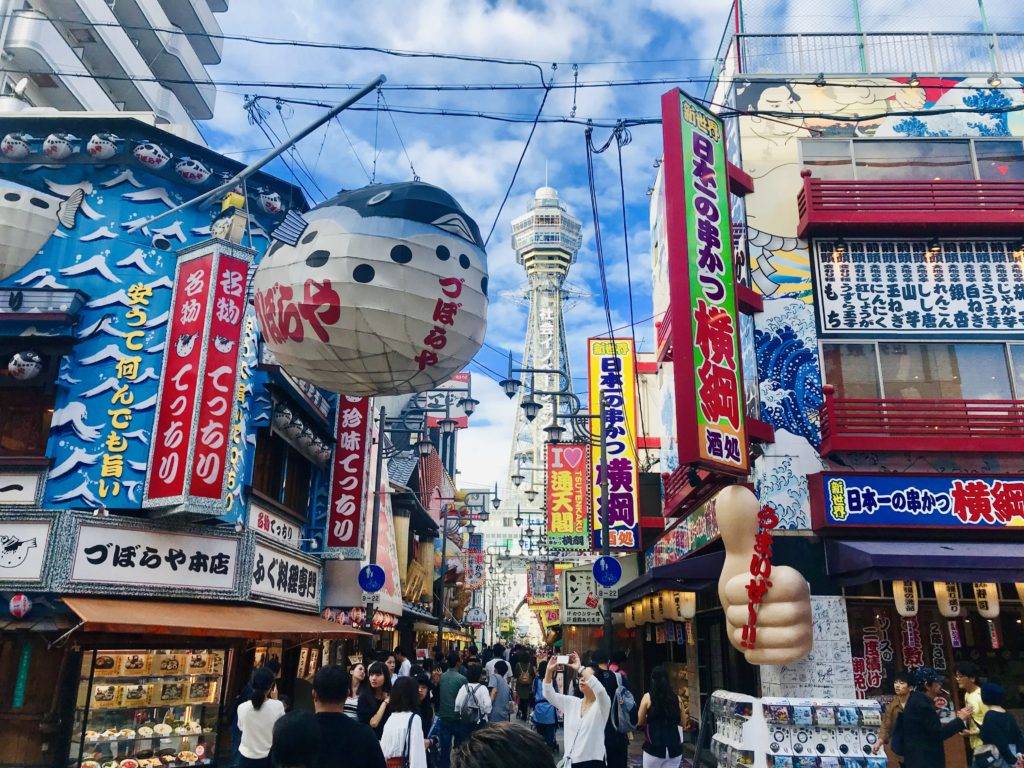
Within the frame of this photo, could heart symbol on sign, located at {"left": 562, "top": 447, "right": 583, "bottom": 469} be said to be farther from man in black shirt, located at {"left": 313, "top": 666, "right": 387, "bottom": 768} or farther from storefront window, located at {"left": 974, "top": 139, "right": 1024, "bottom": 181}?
man in black shirt, located at {"left": 313, "top": 666, "right": 387, "bottom": 768}

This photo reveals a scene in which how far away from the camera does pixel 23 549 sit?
38.2ft

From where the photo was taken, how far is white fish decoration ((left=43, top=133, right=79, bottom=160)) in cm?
1384

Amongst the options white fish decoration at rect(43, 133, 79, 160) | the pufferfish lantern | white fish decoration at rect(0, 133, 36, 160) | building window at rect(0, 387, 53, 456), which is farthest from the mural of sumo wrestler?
white fish decoration at rect(0, 133, 36, 160)

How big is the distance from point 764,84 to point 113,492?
13.6m

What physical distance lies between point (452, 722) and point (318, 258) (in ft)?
23.2

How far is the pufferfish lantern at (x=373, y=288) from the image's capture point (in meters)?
6.13

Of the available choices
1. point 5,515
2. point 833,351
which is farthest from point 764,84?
point 5,515

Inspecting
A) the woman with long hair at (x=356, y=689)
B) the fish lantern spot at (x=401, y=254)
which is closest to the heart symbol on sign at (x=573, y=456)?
the woman with long hair at (x=356, y=689)

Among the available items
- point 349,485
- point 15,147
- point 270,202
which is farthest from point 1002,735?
point 15,147

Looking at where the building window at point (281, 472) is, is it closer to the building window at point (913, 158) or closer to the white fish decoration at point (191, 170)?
the white fish decoration at point (191, 170)

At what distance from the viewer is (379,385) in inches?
271

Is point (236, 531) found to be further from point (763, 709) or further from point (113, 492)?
point (763, 709)

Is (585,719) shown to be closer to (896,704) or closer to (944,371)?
(896,704)

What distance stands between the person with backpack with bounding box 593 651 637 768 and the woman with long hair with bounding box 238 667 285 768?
12.1 feet
